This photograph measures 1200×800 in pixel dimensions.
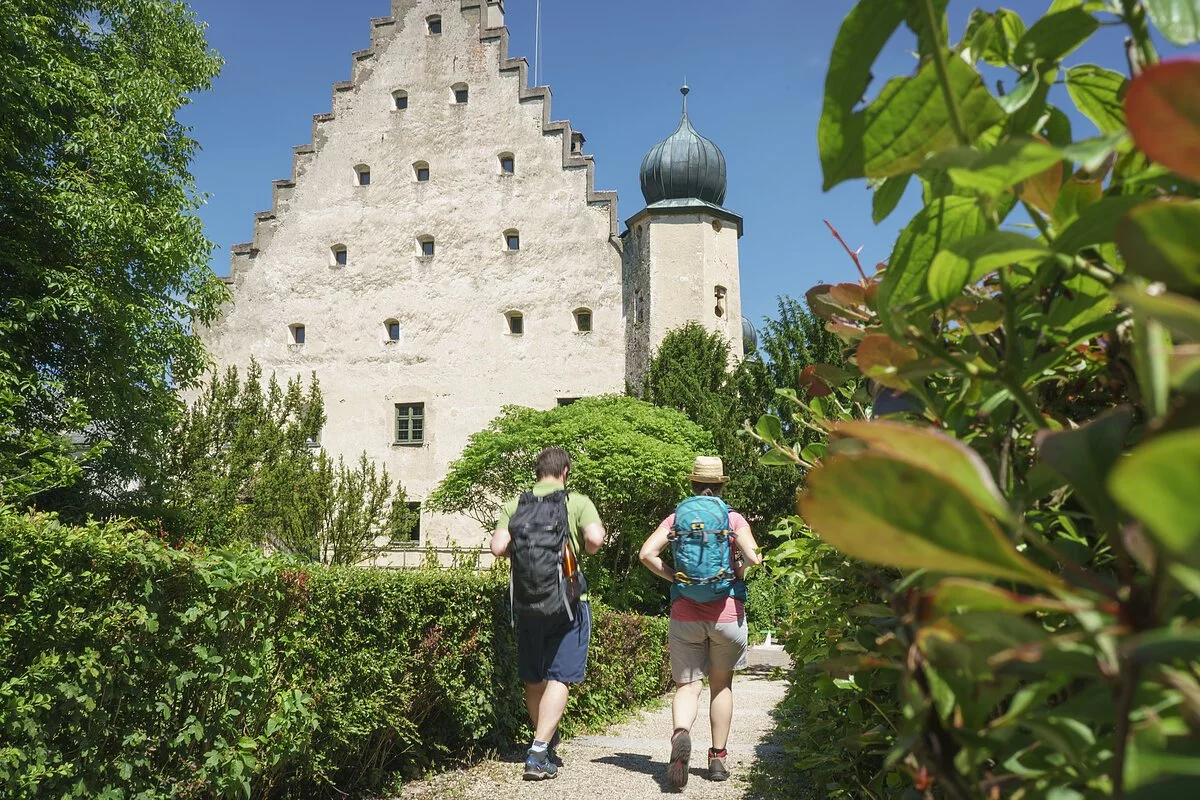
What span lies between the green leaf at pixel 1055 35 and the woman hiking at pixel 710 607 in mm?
3643

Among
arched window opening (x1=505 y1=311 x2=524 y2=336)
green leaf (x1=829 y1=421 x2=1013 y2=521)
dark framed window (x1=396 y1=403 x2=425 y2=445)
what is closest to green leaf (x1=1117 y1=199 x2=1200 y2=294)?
green leaf (x1=829 y1=421 x2=1013 y2=521)

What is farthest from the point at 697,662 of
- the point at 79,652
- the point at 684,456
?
the point at 684,456

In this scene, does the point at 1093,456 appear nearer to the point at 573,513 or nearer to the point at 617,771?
the point at 573,513

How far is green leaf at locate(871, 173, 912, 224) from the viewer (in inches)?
24.5

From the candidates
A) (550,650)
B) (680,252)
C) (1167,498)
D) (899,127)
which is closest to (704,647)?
(550,650)

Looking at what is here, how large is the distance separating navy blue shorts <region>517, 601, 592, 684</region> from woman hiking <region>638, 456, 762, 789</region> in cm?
45

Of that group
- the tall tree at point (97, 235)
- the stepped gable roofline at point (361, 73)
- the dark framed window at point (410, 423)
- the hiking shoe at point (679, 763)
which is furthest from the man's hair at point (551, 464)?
the stepped gable roofline at point (361, 73)

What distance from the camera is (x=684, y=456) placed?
14086 millimetres

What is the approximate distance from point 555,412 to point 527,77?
8632 mm

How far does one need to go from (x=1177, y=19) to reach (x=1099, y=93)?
0.19m

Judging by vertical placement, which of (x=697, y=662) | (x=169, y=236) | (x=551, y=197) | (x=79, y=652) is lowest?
(x=697, y=662)

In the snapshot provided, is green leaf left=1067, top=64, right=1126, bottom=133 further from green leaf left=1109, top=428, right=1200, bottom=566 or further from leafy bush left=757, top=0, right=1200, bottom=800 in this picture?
green leaf left=1109, top=428, right=1200, bottom=566

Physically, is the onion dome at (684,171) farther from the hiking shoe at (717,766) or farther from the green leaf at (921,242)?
the green leaf at (921,242)

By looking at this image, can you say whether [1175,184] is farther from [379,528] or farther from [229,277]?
[229,277]
